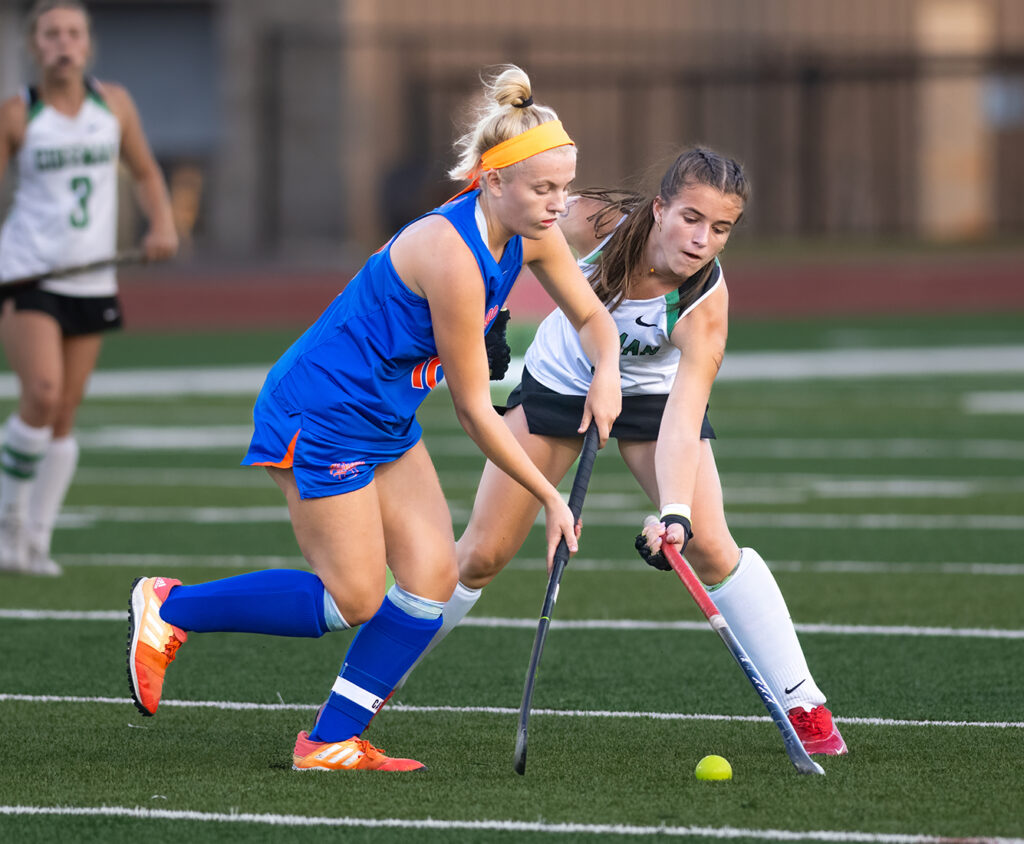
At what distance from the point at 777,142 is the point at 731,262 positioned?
4121 mm

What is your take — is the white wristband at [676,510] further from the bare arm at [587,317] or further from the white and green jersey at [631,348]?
the white and green jersey at [631,348]

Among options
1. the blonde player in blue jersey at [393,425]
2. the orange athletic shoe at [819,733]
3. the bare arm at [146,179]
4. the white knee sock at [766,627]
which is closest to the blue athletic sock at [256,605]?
the blonde player in blue jersey at [393,425]

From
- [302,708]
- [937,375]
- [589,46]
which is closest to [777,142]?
[589,46]

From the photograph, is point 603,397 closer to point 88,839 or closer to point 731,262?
point 88,839

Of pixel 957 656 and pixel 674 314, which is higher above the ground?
pixel 674 314

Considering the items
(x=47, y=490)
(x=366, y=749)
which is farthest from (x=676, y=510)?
(x=47, y=490)

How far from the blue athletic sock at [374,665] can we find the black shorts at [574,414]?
2.52 feet

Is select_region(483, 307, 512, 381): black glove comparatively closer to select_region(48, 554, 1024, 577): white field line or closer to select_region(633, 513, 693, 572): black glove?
select_region(633, 513, 693, 572): black glove

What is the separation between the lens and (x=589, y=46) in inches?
1029

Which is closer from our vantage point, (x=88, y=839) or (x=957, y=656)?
(x=88, y=839)

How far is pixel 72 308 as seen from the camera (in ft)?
25.2

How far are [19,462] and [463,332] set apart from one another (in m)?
3.92

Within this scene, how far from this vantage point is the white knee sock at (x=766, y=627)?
4.92 metres

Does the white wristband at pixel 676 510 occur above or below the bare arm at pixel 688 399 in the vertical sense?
below
